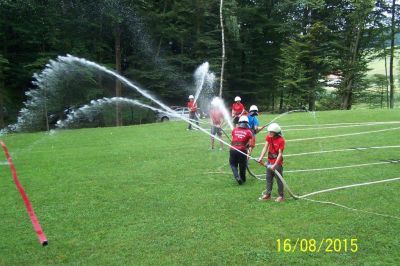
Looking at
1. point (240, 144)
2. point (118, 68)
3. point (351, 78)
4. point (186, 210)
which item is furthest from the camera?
point (351, 78)

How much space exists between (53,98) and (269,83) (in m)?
26.1

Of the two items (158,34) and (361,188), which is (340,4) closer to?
(158,34)

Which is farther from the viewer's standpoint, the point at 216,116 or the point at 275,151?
the point at 216,116

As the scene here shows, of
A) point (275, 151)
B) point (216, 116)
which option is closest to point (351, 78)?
point (216, 116)

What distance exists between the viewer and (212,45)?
1735 inches

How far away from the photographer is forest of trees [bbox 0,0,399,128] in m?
36.5

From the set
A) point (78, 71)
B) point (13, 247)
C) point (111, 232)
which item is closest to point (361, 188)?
point (111, 232)

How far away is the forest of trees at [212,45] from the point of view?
36.5 m

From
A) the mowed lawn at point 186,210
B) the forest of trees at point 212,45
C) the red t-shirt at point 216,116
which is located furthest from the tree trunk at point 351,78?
the red t-shirt at point 216,116

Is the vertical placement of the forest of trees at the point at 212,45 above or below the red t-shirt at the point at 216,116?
above

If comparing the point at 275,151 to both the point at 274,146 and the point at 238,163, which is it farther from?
the point at 238,163
